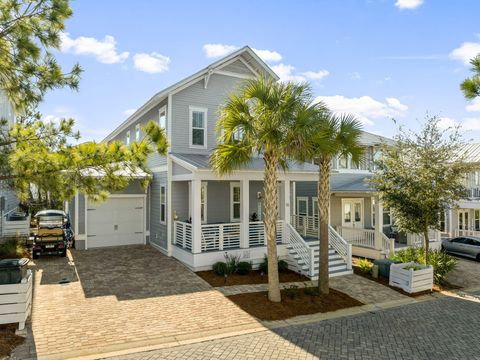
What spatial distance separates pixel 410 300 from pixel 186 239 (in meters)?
9.08

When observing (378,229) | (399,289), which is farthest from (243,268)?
(378,229)

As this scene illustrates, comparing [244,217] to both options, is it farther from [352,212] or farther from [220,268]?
[352,212]

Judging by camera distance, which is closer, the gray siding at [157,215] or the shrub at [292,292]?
the shrub at [292,292]

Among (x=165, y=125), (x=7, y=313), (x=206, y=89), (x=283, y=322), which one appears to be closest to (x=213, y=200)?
(x=165, y=125)

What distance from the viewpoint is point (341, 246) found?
52.6 ft

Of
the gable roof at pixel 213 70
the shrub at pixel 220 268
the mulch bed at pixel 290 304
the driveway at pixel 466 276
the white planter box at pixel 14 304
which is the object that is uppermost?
the gable roof at pixel 213 70

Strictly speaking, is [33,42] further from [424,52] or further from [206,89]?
[424,52]

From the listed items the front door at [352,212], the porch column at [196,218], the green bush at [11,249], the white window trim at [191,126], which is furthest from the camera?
the front door at [352,212]

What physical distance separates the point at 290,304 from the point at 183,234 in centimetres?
637

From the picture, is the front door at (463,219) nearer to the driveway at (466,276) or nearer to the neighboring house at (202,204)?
the driveway at (466,276)

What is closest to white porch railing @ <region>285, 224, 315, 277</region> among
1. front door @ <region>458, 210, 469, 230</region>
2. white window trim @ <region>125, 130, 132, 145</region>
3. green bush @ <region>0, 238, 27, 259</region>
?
green bush @ <region>0, 238, 27, 259</region>

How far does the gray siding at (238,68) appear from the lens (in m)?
17.7

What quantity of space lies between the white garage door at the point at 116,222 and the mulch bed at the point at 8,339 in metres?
9.87

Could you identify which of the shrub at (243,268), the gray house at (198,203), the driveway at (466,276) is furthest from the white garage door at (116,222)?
the driveway at (466,276)
